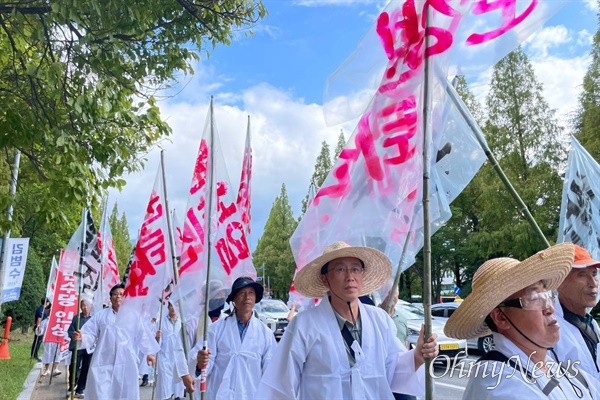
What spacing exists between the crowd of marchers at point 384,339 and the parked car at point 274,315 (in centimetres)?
1257

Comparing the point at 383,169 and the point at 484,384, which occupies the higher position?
the point at 383,169

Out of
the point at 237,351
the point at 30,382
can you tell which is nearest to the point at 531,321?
the point at 237,351

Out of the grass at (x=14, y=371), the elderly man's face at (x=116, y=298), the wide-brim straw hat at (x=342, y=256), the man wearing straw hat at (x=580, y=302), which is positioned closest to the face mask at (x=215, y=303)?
the elderly man's face at (x=116, y=298)

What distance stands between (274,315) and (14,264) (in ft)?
33.1

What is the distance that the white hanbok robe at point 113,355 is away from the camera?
21.6ft

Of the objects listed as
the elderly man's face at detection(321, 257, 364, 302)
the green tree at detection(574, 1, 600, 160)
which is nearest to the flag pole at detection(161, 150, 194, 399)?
the elderly man's face at detection(321, 257, 364, 302)

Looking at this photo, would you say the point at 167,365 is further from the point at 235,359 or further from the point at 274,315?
the point at 274,315

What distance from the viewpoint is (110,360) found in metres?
6.74

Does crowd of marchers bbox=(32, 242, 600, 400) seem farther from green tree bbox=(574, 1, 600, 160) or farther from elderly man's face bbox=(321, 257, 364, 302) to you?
green tree bbox=(574, 1, 600, 160)

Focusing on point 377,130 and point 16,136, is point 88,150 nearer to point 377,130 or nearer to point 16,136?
point 16,136

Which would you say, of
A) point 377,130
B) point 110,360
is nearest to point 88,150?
point 110,360

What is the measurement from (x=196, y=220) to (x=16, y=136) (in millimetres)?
1981

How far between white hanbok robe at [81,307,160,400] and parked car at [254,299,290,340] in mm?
10709

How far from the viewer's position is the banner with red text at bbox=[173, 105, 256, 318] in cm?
553
